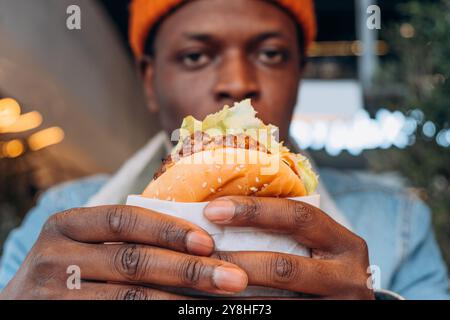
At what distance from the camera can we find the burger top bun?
0.75 m

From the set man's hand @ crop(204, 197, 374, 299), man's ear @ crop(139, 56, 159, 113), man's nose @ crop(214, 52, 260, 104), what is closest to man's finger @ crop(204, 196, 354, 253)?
man's hand @ crop(204, 197, 374, 299)

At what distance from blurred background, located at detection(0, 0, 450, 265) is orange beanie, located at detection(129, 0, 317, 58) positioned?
0.56 feet

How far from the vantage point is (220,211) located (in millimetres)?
687

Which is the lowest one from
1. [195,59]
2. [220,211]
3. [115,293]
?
[115,293]

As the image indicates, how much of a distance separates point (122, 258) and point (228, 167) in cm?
19

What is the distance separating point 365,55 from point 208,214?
2.83 meters

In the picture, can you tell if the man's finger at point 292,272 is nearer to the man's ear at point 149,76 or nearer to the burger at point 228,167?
the burger at point 228,167

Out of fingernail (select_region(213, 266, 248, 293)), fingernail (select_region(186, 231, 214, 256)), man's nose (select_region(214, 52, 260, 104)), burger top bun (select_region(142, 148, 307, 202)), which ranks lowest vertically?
fingernail (select_region(213, 266, 248, 293))

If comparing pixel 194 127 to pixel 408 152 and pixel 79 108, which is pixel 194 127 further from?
pixel 79 108

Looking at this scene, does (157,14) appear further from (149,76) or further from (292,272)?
(292,272)

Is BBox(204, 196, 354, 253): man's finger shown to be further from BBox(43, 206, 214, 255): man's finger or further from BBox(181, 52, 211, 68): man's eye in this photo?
BBox(181, 52, 211, 68): man's eye

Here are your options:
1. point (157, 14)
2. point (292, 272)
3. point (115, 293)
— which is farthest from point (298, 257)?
point (157, 14)

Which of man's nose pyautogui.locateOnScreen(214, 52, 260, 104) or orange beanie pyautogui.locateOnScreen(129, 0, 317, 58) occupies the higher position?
orange beanie pyautogui.locateOnScreen(129, 0, 317, 58)

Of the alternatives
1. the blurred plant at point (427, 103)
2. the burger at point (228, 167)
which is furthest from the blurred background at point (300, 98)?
the burger at point (228, 167)
